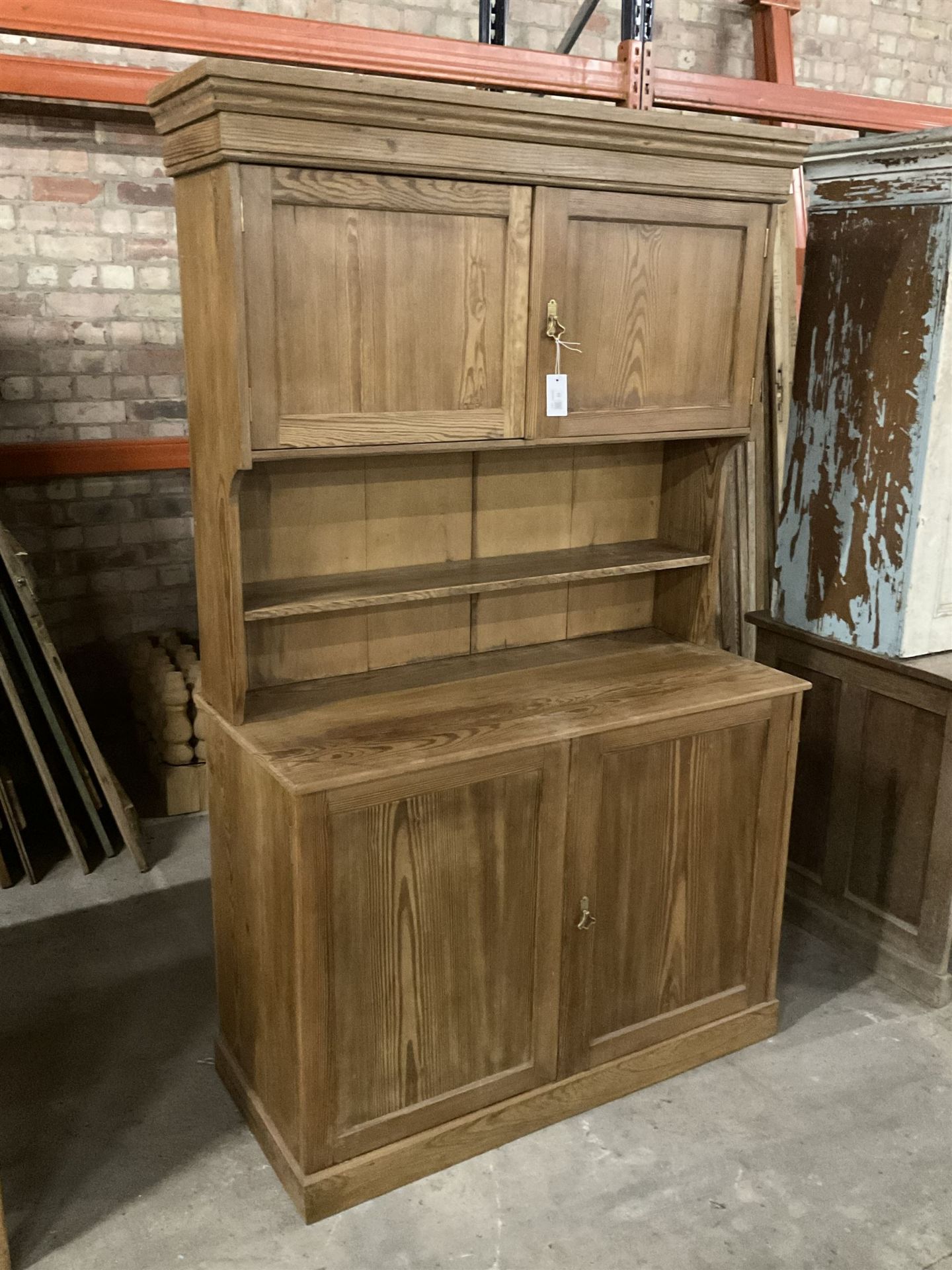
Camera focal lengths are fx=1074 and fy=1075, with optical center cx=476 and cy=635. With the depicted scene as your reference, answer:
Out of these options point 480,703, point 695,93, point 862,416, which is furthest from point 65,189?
point 862,416

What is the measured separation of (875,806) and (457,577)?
4.47 ft

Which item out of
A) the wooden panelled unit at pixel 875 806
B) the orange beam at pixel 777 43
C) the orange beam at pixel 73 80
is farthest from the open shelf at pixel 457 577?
the orange beam at pixel 777 43

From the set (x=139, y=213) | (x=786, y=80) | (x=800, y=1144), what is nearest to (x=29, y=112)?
(x=139, y=213)

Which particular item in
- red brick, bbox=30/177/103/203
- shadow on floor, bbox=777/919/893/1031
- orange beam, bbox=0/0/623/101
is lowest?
shadow on floor, bbox=777/919/893/1031

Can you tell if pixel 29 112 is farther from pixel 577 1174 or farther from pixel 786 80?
pixel 577 1174

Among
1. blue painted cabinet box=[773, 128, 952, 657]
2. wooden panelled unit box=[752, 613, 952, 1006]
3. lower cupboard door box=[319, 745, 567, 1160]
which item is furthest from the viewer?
wooden panelled unit box=[752, 613, 952, 1006]

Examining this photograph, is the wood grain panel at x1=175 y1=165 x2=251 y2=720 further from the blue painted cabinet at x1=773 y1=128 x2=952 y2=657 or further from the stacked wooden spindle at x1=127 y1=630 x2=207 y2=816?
the blue painted cabinet at x1=773 y1=128 x2=952 y2=657

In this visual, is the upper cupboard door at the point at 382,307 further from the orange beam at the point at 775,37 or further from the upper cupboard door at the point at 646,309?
the orange beam at the point at 775,37

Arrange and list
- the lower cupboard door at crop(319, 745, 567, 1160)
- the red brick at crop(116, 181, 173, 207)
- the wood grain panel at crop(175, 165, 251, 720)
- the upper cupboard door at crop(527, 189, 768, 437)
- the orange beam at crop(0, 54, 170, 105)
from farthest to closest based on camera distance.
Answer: the red brick at crop(116, 181, 173, 207) → the orange beam at crop(0, 54, 170, 105) → the upper cupboard door at crop(527, 189, 768, 437) → the lower cupboard door at crop(319, 745, 567, 1160) → the wood grain panel at crop(175, 165, 251, 720)

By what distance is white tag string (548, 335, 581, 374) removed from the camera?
2.17 meters

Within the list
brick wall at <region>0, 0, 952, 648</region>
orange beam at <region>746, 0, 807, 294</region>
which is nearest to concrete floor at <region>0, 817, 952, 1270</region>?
brick wall at <region>0, 0, 952, 648</region>

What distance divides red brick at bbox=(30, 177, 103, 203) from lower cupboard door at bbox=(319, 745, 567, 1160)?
2817 millimetres

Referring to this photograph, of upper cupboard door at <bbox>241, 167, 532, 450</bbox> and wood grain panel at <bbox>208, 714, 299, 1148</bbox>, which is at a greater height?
upper cupboard door at <bbox>241, 167, 532, 450</bbox>

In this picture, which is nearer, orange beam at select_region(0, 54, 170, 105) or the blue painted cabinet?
the blue painted cabinet
